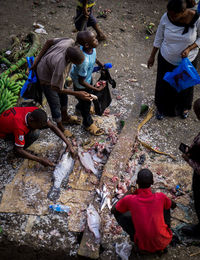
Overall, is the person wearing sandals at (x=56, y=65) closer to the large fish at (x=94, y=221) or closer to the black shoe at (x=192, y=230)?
the large fish at (x=94, y=221)

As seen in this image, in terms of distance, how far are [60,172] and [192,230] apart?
182cm

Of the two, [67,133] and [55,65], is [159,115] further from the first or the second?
[55,65]

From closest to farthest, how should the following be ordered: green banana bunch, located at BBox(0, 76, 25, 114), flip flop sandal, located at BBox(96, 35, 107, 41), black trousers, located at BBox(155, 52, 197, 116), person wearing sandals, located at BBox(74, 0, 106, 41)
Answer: black trousers, located at BBox(155, 52, 197, 116)
green banana bunch, located at BBox(0, 76, 25, 114)
person wearing sandals, located at BBox(74, 0, 106, 41)
flip flop sandal, located at BBox(96, 35, 107, 41)

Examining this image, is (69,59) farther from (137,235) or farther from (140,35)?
(140,35)

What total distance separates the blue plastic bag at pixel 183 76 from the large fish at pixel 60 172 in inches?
75.0

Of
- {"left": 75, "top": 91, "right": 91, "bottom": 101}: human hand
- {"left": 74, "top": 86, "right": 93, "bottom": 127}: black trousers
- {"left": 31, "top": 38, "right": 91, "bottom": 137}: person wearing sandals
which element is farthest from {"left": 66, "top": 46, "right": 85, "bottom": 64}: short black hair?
{"left": 74, "top": 86, "right": 93, "bottom": 127}: black trousers

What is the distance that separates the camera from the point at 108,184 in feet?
11.2

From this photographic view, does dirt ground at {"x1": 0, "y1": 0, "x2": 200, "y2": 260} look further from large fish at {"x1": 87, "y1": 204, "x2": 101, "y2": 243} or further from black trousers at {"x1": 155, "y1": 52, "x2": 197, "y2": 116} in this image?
large fish at {"x1": 87, "y1": 204, "x2": 101, "y2": 243}

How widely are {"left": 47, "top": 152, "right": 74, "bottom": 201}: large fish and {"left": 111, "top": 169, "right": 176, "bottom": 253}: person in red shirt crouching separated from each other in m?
1.11

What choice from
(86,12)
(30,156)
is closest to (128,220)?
(30,156)

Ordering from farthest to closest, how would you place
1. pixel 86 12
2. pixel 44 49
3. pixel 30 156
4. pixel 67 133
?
1. pixel 86 12
2. pixel 67 133
3. pixel 44 49
4. pixel 30 156

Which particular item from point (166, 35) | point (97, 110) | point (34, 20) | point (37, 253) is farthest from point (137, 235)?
point (34, 20)

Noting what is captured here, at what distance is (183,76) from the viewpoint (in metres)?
3.79

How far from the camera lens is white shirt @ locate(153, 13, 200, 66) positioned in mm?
3541
